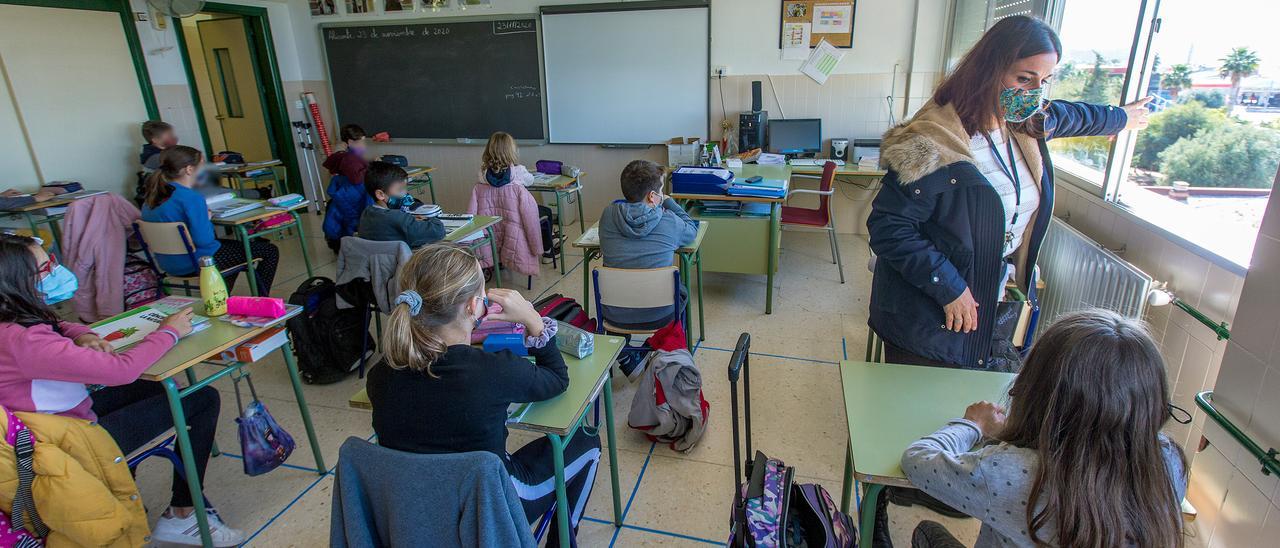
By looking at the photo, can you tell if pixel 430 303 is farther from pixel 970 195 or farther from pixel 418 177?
pixel 418 177

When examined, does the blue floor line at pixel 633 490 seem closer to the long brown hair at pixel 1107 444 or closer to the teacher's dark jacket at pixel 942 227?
the teacher's dark jacket at pixel 942 227

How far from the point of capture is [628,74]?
571cm

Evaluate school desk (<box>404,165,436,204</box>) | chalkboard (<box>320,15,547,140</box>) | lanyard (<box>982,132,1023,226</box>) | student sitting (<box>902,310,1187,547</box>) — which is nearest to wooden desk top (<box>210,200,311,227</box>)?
school desk (<box>404,165,436,204</box>)

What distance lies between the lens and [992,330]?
1.83 metres

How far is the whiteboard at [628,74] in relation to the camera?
5.47 metres

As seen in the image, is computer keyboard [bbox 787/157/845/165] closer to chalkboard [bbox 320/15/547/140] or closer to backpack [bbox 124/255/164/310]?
chalkboard [bbox 320/15/547/140]

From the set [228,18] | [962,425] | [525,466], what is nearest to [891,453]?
[962,425]

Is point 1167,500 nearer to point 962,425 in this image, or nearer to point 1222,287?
point 962,425

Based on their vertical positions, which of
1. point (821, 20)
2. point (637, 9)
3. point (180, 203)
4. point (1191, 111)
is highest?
point (637, 9)

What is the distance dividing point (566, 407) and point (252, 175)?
5.59 metres

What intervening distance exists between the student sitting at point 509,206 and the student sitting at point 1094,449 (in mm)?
3537

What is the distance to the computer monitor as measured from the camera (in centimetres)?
529

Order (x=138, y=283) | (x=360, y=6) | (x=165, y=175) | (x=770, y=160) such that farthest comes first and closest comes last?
(x=360, y=6) → (x=770, y=160) → (x=138, y=283) → (x=165, y=175)

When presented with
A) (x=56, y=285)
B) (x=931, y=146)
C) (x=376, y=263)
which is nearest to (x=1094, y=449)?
(x=931, y=146)
